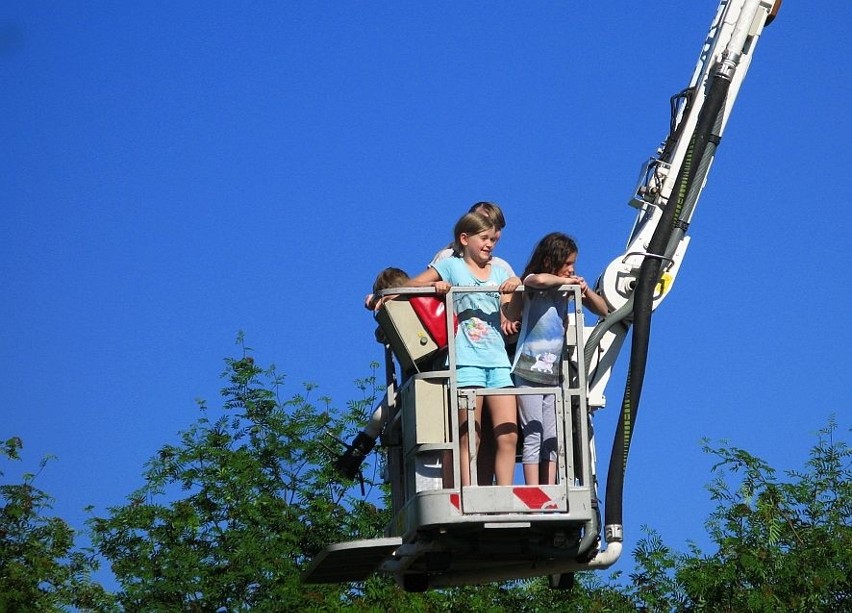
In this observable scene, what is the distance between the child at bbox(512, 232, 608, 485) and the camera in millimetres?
10055

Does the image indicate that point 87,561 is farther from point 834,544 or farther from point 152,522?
point 834,544

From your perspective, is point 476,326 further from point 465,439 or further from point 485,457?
point 485,457

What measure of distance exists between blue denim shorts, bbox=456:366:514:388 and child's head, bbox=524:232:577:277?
65cm

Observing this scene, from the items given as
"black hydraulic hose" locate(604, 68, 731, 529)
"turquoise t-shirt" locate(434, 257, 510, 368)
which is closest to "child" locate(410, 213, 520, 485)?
"turquoise t-shirt" locate(434, 257, 510, 368)

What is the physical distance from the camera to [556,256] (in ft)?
33.6

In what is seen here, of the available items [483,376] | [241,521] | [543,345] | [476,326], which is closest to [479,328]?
[476,326]

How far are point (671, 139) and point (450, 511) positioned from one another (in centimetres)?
406

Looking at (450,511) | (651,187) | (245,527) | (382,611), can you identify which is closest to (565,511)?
(450,511)

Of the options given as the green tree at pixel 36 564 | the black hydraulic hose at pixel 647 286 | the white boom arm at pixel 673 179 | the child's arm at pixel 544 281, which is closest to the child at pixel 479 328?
the child's arm at pixel 544 281

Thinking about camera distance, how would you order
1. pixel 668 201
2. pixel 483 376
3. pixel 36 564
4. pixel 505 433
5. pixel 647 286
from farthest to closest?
pixel 36 564 < pixel 668 201 < pixel 647 286 < pixel 483 376 < pixel 505 433

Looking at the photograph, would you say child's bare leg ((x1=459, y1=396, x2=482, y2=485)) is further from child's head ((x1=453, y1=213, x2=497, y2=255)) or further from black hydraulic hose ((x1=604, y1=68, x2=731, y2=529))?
black hydraulic hose ((x1=604, y1=68, x2=731, y2=529))

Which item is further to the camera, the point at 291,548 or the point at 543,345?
the point at 291,548

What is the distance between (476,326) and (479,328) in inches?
1.1

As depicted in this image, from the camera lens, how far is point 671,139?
12.6 metres
